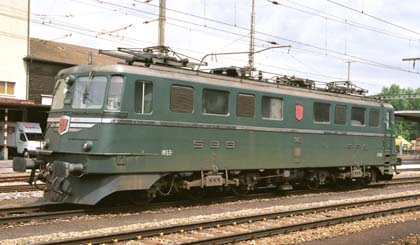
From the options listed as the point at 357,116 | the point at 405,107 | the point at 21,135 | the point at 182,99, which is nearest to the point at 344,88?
the point at 357,116

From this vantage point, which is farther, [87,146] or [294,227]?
[87,146]

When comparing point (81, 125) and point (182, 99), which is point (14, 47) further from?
point (81, 125)

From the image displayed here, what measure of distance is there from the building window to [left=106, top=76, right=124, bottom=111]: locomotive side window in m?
27.3

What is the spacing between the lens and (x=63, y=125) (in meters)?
11.8

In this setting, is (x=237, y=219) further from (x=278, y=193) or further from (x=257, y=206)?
(x=278, y=193)

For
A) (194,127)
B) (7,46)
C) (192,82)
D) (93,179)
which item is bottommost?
(93,179)

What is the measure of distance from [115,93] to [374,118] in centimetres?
1114

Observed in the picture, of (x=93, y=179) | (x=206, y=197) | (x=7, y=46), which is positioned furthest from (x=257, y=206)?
(x=7, y=46)

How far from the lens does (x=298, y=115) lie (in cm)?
1603

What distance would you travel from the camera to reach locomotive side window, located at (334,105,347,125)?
17594mm

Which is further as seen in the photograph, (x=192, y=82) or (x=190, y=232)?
(x=192, y=82)

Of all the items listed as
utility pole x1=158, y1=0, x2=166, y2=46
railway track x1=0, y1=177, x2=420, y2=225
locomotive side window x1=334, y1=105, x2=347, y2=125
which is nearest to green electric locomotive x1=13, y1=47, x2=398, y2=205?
locomotive side window x1=334, y1=105, x2=347, y2=125

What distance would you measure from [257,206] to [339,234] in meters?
3.59

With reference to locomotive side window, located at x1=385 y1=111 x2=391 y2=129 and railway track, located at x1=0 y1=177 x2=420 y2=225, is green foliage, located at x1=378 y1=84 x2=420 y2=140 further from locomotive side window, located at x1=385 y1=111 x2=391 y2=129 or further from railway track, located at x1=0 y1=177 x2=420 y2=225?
railway track, located at x1=0 y1=177 x2=420 y2=225
